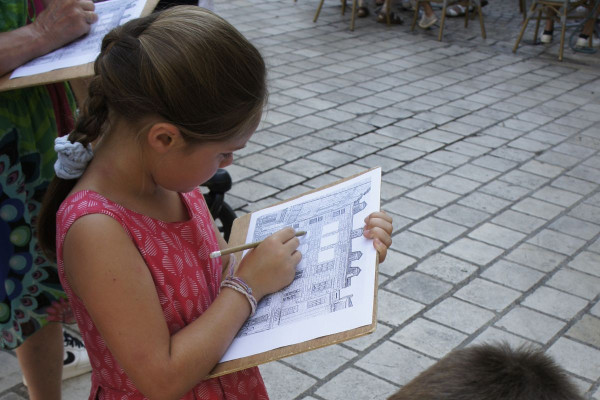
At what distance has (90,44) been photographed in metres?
2.00

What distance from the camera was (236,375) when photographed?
159cm

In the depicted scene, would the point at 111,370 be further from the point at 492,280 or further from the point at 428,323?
the point at 492,280

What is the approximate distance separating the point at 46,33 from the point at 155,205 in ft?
2.54

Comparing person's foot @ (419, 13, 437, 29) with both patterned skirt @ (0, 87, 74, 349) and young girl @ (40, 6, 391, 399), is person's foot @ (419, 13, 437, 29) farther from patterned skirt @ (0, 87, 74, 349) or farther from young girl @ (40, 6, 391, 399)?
young girl @ (40, 6, 391, 399)

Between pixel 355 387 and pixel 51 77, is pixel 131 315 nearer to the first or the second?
pixel 51 77

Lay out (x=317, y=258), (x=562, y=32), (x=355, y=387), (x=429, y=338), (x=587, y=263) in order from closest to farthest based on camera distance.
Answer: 1. (x=317, y=258)
2. (x=355, y=387)
3. (x=429, y=338)
4. (x=587, y=263)
5. (x=562, y=32)

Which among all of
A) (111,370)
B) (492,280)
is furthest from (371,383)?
(111,370)

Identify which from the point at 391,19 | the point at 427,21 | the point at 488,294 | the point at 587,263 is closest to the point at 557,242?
the point at 587,263

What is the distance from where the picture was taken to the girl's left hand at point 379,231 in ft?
4.93

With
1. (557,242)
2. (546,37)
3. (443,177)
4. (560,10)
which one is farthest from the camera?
(546,37)

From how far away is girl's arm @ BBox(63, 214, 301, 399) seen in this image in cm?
129

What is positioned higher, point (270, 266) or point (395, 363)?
point (270, 266)

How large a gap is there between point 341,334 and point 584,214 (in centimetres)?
328

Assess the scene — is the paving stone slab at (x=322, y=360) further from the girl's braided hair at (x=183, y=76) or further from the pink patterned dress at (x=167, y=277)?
the girl's braided hair at (x=183, y=76)
